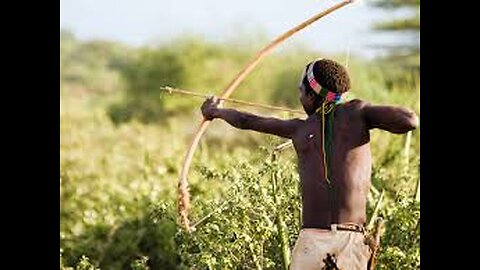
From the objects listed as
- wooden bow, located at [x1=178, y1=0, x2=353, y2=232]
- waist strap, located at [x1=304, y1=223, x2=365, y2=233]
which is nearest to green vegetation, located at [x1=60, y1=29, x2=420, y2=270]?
wooden bow, located at [x1=178, y1=0, x2=353, y2=232]

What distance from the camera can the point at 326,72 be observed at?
4430 mm

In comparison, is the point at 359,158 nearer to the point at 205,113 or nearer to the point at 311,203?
the point at 311,203

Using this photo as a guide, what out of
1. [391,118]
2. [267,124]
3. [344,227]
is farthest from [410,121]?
[267,124]

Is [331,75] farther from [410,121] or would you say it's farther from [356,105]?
[410,121]

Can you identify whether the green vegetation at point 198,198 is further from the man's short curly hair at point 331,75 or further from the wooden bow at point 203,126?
the man's short curly hair at point 331,75

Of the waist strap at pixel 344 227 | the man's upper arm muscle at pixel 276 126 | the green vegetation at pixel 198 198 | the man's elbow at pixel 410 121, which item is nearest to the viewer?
the man's elbow at pixel 410 121

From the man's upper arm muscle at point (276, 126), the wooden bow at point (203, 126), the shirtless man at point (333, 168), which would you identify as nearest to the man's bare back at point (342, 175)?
the shirtless man at point (333, 168)

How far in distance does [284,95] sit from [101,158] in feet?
49.1

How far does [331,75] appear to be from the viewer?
4.43m

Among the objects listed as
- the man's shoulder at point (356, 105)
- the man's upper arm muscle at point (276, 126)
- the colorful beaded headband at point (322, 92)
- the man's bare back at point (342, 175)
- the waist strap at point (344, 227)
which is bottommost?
the waist strap at point (344, 227)

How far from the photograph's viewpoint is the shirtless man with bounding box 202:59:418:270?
14.4 feet

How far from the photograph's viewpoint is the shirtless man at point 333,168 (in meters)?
4.38

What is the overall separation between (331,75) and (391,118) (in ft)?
1.00

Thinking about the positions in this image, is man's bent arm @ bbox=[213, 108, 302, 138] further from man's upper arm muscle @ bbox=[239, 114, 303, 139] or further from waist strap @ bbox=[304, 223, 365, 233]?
waist strap @ bbox=[304, 223, 365, 233]
